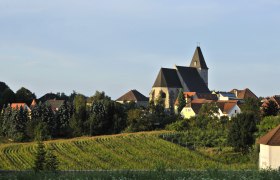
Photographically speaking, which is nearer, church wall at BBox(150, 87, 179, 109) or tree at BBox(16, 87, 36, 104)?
tree at BBox(16, 87, 36, 104)

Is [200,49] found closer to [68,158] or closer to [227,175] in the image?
[68,158]

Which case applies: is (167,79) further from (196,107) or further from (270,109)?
(270,109)

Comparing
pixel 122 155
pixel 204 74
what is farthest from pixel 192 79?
pixel 122 155

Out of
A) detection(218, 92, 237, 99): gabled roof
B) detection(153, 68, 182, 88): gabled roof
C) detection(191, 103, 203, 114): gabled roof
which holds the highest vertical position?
detection(153, 68, 182, 88): gabled roof

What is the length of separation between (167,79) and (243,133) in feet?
187

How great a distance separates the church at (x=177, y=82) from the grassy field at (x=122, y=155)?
157 ft

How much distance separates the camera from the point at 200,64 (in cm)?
11775

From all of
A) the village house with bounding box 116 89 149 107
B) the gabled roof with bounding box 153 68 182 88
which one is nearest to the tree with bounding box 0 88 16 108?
the village house with bounding box 116 89 149 107

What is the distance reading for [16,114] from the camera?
219 ft

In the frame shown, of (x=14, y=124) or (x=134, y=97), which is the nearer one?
(x=14, y=124)

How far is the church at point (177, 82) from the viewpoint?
106 m

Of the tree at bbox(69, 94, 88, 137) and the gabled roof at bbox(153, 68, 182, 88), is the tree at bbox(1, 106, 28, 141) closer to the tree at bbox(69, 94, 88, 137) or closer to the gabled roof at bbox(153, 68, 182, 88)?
the tree at bbox(69, 94, 88, 137)

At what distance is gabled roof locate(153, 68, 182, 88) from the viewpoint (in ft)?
350

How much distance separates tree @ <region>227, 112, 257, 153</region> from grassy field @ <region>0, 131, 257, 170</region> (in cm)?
115
